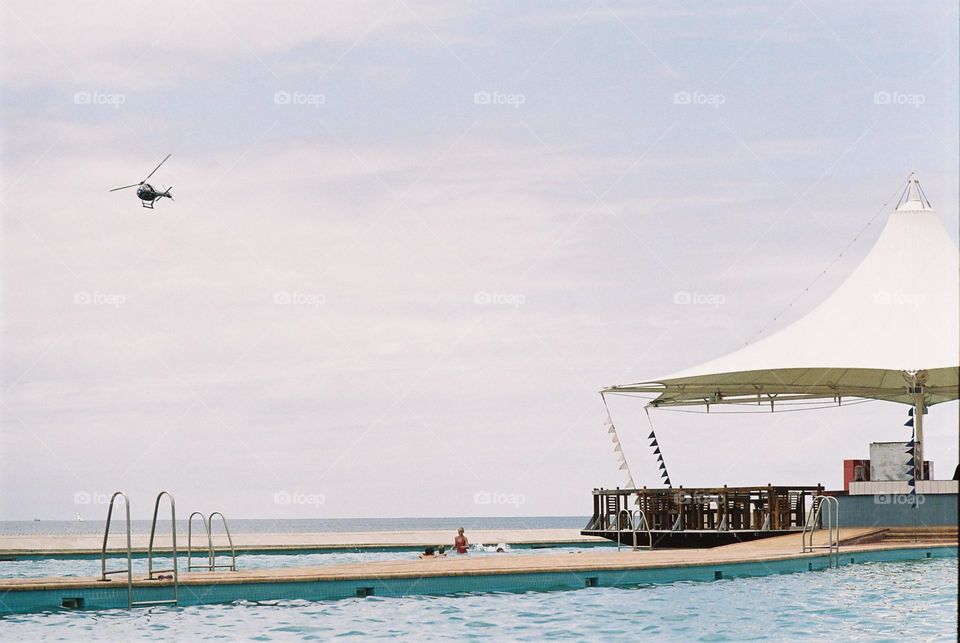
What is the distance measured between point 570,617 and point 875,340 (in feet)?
46.5

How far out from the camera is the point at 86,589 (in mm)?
16844

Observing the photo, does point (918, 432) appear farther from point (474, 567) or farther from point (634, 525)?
point (474, 567)

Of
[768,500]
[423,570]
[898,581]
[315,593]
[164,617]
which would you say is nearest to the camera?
[164,617]

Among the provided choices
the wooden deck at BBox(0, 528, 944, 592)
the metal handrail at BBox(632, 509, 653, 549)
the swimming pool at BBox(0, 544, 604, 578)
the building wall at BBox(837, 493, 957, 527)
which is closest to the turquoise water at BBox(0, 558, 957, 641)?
the wooden deck at BBox(0, 528, 944, 592)

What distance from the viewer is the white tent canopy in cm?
2798

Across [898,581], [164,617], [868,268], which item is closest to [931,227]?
[868,268]

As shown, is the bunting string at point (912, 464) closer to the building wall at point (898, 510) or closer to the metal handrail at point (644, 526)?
the building wall at point (898, 510)

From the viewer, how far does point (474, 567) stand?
1977cm

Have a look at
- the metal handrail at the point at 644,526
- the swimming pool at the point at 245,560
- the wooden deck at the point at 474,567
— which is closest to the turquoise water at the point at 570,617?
the wooden deck at the point at 474,567

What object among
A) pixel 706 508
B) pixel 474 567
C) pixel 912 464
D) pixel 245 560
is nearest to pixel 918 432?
Result: pixel 912 464

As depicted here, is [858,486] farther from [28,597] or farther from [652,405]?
[28,597]

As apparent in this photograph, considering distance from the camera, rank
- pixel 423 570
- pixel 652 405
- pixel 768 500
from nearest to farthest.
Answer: pixel 423 570 < pixel 768 500 < pixel 652 405

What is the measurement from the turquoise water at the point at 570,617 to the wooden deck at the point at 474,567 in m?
0.44

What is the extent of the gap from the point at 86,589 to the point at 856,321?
18.7m
